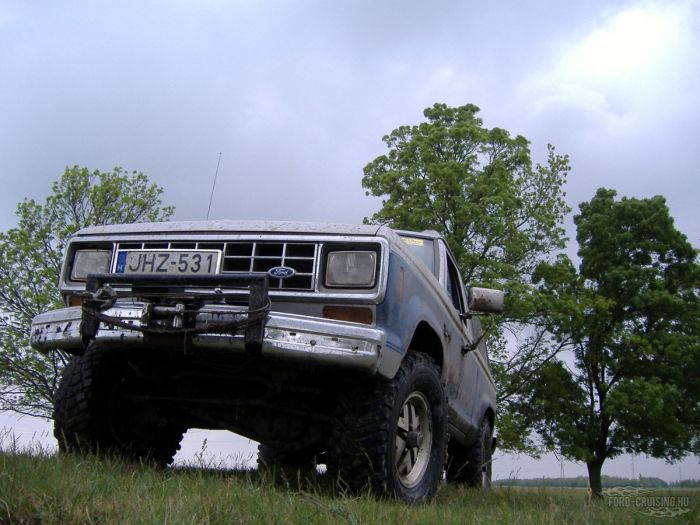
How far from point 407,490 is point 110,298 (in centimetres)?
188

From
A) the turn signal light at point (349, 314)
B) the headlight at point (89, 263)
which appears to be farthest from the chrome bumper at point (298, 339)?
the headlight at point (89, 263)

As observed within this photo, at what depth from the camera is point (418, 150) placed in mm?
19594

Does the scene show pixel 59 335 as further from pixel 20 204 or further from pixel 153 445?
pixel 20 204

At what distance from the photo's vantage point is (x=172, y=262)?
161 inches

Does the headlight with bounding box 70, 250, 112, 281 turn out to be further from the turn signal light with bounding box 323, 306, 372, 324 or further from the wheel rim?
the wheel rim

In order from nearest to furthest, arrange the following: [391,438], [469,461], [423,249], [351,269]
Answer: [391,438] < [351,269] < [423,249] < [469,461]

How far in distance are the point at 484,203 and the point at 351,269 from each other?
14495 millimetres

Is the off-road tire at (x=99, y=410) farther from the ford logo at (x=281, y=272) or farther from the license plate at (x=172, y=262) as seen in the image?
the ford logo at (x=281, y=272)

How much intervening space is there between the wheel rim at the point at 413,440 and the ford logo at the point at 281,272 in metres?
0.93

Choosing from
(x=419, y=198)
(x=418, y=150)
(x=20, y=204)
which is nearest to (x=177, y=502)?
(x=419, y=198)

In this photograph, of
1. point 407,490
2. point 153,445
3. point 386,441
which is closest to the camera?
point 386,441

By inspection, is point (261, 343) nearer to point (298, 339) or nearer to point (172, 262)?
point (298, 339)

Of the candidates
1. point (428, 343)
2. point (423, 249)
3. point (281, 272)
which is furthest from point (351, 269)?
point (423, 249)

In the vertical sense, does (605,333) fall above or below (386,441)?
above
